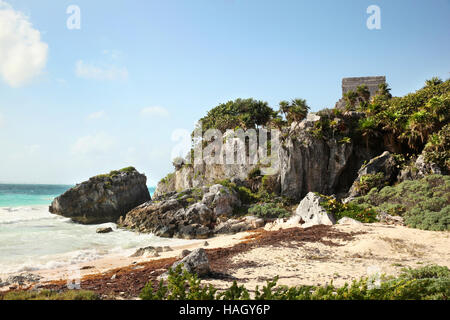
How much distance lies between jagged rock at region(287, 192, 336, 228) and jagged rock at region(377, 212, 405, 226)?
9.93ft

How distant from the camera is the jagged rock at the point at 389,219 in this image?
16.5 m

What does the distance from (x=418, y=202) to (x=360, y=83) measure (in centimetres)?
3009

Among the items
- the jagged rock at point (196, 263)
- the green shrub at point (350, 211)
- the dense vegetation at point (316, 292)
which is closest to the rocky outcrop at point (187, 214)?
the green shrub at point (350, 211)

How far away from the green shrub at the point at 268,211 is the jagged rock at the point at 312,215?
250 centimetres

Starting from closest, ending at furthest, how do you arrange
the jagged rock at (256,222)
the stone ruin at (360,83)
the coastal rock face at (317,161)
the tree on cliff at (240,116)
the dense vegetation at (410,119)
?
the dense vegetation at (410,119) < the jagged rock at (256,222) < the coastal rock face at (317,161) < the tree on cliff at (240,116) < the stone ruin at (360,83)

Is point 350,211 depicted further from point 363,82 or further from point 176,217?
point 363,82

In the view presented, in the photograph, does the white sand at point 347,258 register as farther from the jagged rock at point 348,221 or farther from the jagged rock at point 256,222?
the jagged rock at point 256,222

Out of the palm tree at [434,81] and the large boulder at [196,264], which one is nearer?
the large boulder at [196,264]

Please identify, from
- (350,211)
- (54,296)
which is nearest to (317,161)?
(350,211)

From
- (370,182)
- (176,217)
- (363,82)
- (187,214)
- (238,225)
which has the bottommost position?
(238,225)

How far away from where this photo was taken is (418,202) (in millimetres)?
17000

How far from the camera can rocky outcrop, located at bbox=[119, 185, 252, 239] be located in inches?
900

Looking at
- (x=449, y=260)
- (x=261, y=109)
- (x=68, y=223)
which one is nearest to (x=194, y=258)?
(x=449, y=260)

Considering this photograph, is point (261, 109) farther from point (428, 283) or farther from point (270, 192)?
point (428, 283)
